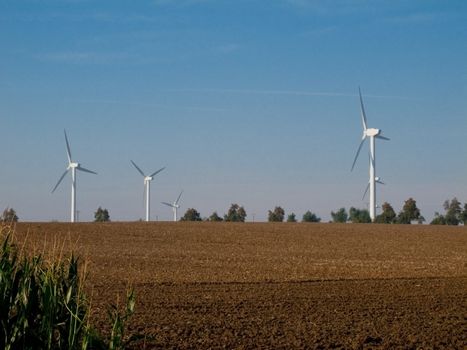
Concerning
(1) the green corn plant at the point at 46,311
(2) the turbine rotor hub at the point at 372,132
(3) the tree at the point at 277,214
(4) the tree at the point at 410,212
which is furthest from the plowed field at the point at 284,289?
(3) the tree at the point at 277,214

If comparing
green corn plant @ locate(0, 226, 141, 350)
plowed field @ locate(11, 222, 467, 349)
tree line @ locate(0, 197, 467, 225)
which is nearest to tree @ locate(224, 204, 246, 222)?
tree line @ locate(0, 197, 467, 225)

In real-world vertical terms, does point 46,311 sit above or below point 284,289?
above

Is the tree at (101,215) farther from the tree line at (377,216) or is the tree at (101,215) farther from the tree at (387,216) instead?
the tree at (387,216)

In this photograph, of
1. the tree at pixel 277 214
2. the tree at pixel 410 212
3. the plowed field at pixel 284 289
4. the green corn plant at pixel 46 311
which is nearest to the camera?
the green corn plant at pixel 46 311

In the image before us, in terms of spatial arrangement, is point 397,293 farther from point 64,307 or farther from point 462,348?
point 64,307

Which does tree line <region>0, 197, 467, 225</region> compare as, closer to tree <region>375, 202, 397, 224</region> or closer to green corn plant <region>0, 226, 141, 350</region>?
tree <region>375, 202, 397, 224</region>

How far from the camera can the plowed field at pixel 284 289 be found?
15820 millimetres

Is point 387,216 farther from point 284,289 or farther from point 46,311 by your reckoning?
point 46,311

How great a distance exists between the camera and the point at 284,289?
2458 cm

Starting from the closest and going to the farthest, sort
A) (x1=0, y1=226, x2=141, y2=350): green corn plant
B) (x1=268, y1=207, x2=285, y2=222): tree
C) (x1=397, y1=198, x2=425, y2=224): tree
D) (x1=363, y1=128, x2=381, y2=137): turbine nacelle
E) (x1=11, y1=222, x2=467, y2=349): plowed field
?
Result: (x1=0, y1=226, x2=141, y2=350): green corn plant < (x1=11, y1=222, x2=467, y2=349): plowed field < (x1=363, y1=128, x2=381, y2=137): turbine nacelle < (x1=397, y1=198, x2=425, y2=224): tree < (x1=268, y1=207, x2=285, y2=222): tree

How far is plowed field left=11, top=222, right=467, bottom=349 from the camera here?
15.8 m

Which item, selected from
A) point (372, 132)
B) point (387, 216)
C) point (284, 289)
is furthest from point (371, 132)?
point (284, 289)

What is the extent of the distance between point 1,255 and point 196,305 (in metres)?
10.4

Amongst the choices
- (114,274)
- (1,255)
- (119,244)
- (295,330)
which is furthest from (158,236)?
(1,255)
